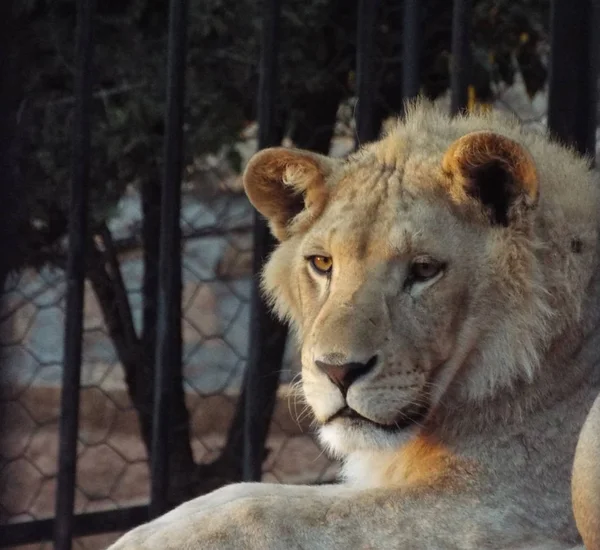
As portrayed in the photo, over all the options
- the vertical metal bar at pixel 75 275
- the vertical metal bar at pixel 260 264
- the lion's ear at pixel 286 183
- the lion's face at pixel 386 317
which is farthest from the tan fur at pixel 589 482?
the vertical metal bar at pixel 75 275

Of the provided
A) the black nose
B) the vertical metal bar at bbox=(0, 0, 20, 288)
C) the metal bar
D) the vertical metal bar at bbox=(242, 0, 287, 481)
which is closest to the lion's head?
the black nose

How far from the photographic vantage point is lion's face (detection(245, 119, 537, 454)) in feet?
6.89

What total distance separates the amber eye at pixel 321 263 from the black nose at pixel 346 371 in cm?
28

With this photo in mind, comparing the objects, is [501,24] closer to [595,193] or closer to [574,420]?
[595,193]

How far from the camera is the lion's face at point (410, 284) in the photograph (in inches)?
82.7

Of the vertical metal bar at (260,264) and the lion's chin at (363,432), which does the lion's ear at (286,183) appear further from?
the lion's chin at (363,432)

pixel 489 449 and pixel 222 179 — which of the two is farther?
pixel 222 179

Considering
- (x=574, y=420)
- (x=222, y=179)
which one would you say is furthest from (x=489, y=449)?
(x=222, y=179)

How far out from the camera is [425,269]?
85.8 inches

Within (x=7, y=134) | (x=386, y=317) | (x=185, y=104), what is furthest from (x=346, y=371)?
(x=185, y=104)

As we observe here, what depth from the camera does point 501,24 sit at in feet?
11.3

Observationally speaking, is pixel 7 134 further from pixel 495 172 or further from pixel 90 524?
pixel 90 524

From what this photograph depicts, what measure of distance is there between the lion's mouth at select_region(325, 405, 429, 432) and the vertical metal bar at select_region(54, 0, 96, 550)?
607 millimetres

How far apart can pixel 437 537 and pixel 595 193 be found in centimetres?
73
